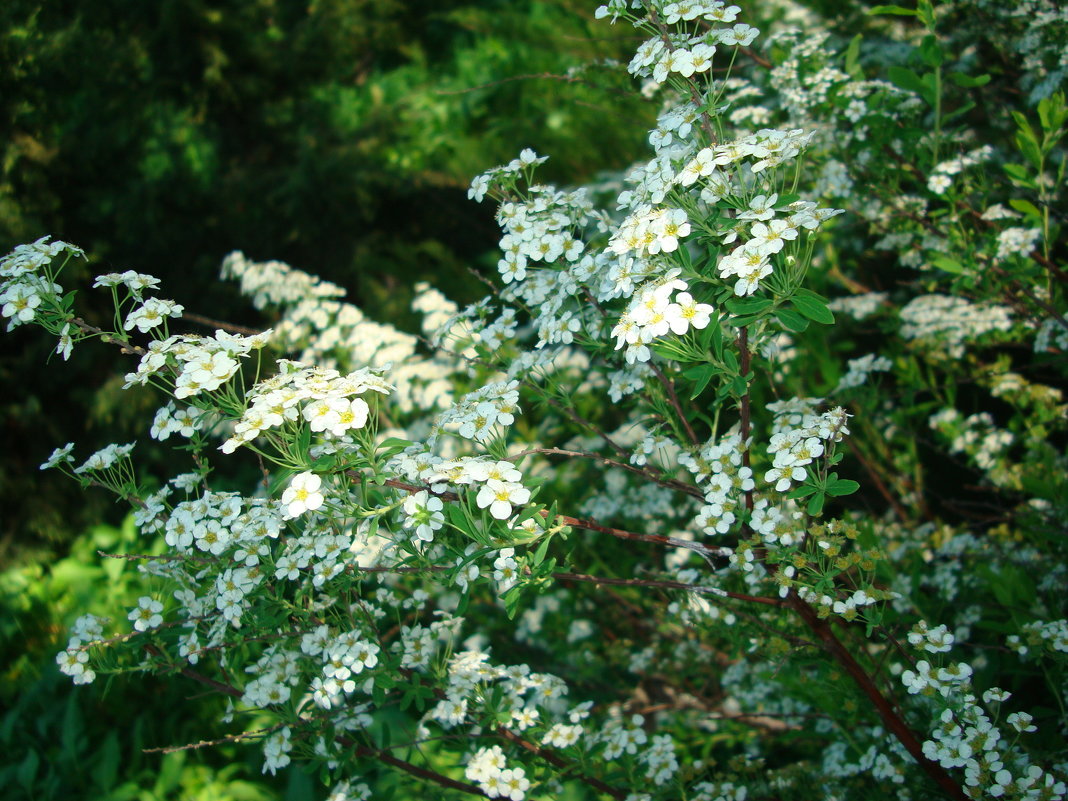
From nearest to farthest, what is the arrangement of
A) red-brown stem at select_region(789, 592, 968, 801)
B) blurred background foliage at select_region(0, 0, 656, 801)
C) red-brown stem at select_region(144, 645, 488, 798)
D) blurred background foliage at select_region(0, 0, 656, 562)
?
red-brown stem at select_region(789, 592, 968, 801), red-brown stem at select_region(144, 645, 488, 798), blurred background foliage at select_region(0, 0, 656, 801), blurred background foliage at select_region(0, 0, 656, 562)

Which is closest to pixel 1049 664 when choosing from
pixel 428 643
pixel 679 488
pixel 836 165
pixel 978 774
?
pixel 978 774

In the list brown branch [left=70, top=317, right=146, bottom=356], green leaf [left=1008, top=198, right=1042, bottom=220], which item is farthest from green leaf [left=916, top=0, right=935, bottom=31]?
brown branch [left=70, top=317, right=146, bottom=356]

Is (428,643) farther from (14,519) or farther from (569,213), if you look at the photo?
(14,519)

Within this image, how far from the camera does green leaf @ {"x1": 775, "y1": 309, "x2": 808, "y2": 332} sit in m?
1.22

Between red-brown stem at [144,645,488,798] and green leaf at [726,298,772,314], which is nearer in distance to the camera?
green leaf at [726,298,772,314]

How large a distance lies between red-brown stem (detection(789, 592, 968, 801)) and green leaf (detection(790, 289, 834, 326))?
23.0 inches

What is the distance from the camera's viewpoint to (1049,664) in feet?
6.44

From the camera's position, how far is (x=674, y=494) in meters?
2.68

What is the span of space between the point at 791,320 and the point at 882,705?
825mm

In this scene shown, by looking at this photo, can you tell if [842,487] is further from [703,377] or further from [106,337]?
[106,337]

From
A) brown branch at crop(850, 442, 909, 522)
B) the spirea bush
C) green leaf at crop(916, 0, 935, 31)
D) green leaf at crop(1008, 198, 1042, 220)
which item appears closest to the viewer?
the spirea bush

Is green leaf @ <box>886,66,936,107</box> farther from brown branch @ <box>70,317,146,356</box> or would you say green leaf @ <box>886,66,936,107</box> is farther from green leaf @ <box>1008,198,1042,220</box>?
brown branch @ <box>70,317,146,356</box>

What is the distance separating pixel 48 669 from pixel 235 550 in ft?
6.95

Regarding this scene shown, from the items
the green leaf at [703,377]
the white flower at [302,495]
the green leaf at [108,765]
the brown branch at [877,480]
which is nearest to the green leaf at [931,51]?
the green leaf at [703,377]
